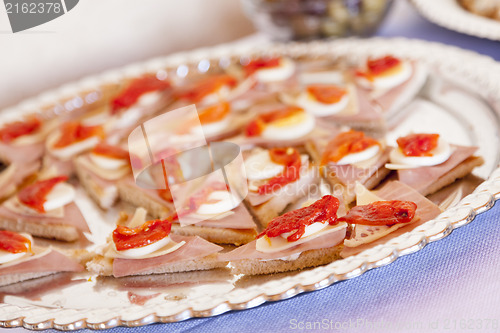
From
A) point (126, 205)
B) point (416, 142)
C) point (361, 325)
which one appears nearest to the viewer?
point (361, 325)

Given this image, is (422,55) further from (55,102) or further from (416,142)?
(55,102)

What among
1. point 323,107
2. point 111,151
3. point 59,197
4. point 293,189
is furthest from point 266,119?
point 59,197

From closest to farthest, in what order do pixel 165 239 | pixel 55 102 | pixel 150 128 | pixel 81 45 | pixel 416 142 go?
pixel 165 239 < pixel 416 142 < pixel 150 128 < pixel 55 102 < pixel 81 45

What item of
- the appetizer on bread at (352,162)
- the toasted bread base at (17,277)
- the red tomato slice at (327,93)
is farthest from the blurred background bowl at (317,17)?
the toasted bread base at (17,277)

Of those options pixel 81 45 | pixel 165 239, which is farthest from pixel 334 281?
pixel 81 45

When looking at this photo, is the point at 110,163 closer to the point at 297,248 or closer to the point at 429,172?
the point at 297,248

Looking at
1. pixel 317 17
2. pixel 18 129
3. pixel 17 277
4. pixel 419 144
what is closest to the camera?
pixel 17 277

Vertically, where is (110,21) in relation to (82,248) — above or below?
above
